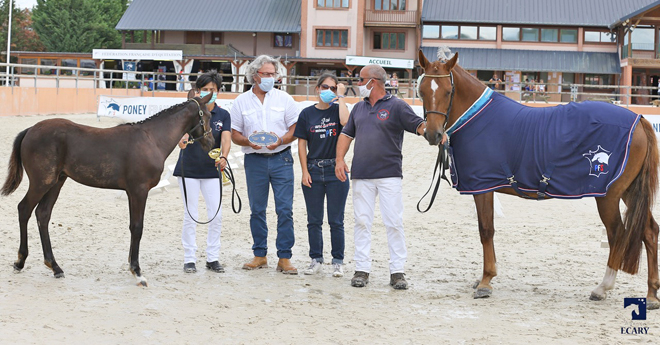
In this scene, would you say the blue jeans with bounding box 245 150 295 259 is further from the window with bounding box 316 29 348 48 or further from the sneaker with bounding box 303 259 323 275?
the window with bounding box 316 29 348 48

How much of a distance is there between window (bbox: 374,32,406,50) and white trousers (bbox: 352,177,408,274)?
3729 centimetres

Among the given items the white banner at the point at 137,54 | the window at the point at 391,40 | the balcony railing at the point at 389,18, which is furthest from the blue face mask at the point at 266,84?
the window at the point at 391,40

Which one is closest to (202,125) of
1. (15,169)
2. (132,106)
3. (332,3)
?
(15,169)

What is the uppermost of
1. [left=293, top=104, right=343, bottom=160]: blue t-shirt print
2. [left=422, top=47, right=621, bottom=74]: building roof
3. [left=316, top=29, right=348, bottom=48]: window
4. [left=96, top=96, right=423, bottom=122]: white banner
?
[left=316, top=29, right=348, bottom=48]: window

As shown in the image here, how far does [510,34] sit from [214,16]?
1786 centimetres

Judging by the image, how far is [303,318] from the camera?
5.23 m

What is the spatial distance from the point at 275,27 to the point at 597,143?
37.7m

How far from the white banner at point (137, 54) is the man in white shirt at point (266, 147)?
35.0 meters

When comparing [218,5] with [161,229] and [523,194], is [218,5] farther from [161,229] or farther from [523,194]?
[523,194]

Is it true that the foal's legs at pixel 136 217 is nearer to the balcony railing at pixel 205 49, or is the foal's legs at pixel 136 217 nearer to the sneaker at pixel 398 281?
the sneaker at pixel 398 281

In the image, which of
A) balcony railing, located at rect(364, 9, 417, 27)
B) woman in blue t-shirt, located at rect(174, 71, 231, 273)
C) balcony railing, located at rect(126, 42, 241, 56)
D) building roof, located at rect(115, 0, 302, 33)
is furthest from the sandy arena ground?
building roof, located at rect(115, 0, 302, 33)

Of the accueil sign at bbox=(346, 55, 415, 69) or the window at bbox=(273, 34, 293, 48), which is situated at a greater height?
the window at bbox=(273, 34, 293, 48)

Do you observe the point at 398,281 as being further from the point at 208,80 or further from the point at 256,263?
the point at 208,80

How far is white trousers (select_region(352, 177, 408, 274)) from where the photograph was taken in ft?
20.6
